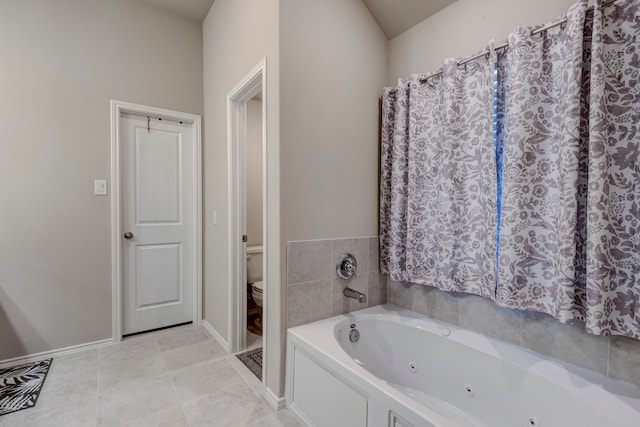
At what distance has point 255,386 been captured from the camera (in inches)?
74.8

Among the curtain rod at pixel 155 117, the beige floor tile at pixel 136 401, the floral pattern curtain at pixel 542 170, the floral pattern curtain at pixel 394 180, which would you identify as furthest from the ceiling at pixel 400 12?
the beige floor tile at pixel 136 401

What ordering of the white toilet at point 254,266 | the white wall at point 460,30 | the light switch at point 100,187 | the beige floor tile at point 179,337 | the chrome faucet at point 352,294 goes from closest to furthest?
the white wall at point 460,30 < the chrome faucet at point 352,294 < the light switch at point 100,187 < the beige floor tile at point 179,337 < the white toilet at point 254,266

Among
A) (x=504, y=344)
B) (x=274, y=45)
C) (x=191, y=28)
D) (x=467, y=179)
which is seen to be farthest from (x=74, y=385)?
(x=191, y=28)

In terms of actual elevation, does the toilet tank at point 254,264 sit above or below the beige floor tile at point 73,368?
above

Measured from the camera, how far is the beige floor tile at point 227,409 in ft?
5.19

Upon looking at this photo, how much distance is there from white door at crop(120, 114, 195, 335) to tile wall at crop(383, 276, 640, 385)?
212 centimetres

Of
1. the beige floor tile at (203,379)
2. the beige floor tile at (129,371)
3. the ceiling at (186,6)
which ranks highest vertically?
the ceiling at (186,6)

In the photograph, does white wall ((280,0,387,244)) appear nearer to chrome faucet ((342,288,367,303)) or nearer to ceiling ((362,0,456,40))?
ceiling ((362,0,456,40))

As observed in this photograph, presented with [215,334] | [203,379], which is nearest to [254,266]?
[215,334]

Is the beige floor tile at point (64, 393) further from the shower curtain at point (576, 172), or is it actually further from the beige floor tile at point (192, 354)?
the shower curtain at point (576, 172)

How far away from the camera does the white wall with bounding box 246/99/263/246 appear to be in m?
3.29

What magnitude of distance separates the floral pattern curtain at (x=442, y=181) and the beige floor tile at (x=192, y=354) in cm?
149

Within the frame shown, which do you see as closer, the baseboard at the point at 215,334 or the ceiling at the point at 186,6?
the baseboard at the point at 215,334

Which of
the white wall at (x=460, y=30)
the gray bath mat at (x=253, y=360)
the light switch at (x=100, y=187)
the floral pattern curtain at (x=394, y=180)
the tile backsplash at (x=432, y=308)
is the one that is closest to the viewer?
the tile backsplash at (x=432, y=308)
